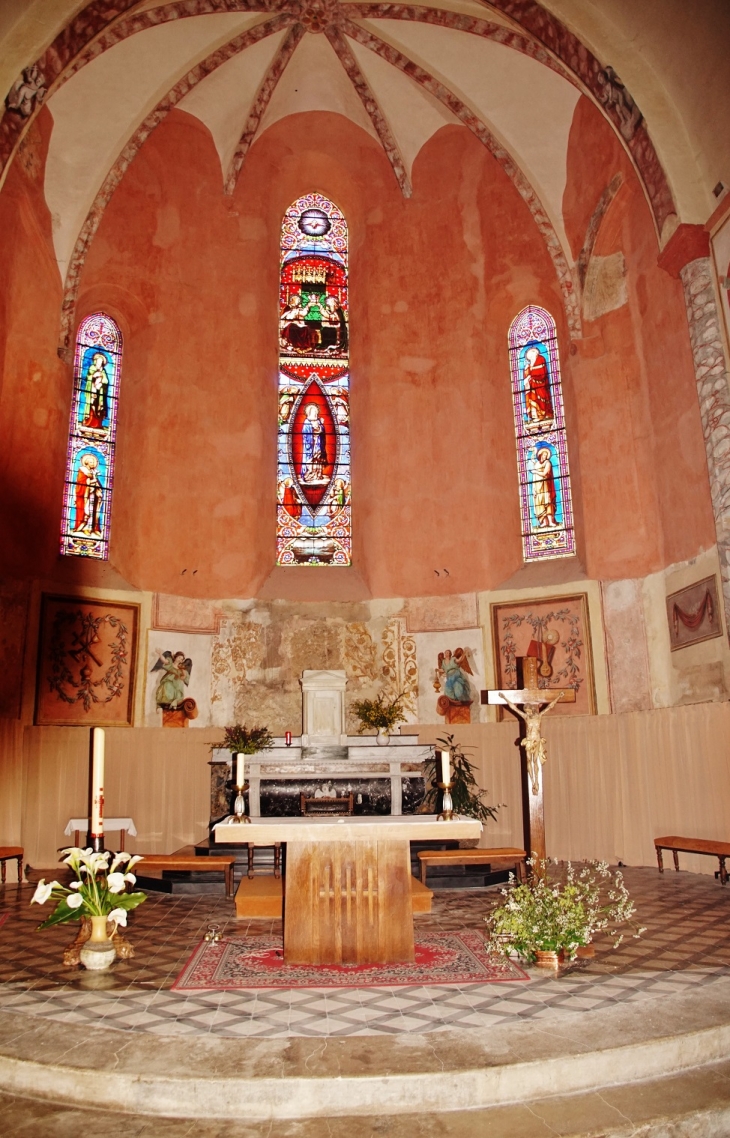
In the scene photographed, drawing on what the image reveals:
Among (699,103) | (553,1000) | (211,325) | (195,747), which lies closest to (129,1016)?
(553,1000)

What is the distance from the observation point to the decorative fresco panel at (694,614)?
11539 millimetres

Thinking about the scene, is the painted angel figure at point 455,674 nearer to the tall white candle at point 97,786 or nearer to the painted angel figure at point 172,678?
the painted angel figure at point 172,678

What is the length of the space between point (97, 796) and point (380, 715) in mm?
7216

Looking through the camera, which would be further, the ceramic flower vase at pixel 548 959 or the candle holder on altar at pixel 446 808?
the candle holder on altar at pixel 446 808

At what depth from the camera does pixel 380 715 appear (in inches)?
535

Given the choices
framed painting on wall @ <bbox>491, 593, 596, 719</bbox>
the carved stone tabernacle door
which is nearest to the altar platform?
the carved stone tabernacle door

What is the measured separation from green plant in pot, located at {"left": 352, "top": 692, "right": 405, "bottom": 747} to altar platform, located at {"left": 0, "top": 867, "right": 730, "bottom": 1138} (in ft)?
23.8

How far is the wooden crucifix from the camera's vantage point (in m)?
7.10

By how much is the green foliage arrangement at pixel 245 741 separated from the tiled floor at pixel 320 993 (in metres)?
4.60

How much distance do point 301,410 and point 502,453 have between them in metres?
3.84

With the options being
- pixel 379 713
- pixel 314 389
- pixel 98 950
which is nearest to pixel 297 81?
pixel 314 389

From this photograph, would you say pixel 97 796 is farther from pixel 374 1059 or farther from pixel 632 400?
pixel 632 400

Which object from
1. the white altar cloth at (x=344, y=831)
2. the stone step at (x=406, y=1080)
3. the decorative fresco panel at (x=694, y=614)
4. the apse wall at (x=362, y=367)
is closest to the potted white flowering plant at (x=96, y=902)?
the white altar cloth at (x=344, y=831)

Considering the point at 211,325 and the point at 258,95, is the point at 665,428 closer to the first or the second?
the point at 211,325
